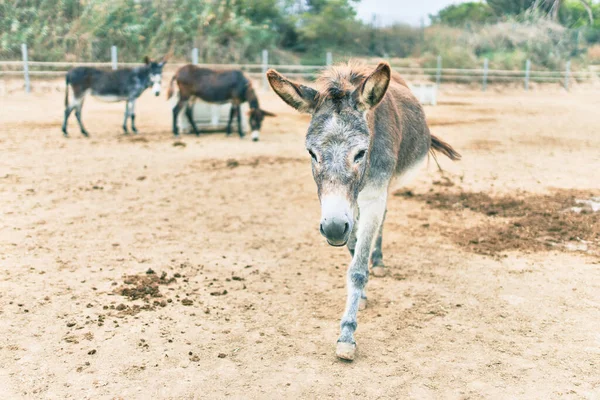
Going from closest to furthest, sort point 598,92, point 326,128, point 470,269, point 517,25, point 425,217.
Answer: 1. point 326,128
2. point 470,269
3. point 425,217
4. point 598,92
5. point 517,25

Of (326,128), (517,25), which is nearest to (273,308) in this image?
(326,128)

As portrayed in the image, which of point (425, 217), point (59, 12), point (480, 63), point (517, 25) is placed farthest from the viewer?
point (517, 25)

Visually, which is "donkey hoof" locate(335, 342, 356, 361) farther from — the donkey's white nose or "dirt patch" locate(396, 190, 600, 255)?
"dirt patch" locate(396, 190, 600, 255)

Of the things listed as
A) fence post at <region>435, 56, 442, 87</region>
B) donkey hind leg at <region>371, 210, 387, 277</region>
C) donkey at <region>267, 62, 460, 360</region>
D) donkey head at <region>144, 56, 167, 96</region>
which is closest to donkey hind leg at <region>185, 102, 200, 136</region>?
donkey head at <region>144, 56, 167, 96</region>

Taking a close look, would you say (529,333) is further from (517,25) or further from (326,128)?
(517,25)

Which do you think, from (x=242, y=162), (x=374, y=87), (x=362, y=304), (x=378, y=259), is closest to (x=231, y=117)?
(x=242, y=162)

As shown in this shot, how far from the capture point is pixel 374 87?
3.08 m

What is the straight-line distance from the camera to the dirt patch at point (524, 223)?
5.16 meters

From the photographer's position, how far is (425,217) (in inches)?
243

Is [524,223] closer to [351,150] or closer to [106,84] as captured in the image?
[351,150]

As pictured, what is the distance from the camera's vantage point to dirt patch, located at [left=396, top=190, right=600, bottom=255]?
5.16 metres

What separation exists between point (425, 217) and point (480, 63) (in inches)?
926


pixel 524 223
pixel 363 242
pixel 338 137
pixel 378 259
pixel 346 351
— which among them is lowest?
pixel 346 351

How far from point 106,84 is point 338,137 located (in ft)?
32.6
